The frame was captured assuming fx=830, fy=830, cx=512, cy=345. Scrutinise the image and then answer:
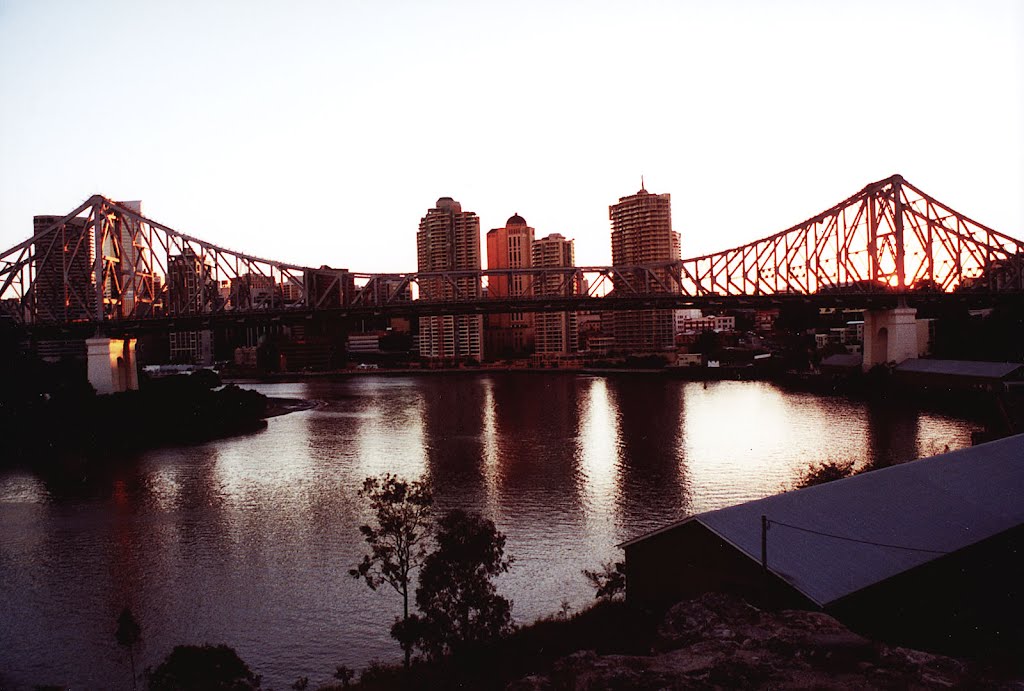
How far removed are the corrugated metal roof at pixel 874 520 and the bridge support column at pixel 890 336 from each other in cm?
2421

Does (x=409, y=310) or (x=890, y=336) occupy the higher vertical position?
(x=409, y=310)

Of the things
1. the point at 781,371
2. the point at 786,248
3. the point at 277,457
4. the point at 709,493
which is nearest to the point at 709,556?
the point at 709,493

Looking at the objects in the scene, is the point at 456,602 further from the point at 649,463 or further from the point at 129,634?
the point at 649,463

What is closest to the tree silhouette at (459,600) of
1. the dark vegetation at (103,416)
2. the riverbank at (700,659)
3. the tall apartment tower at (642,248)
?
the riverbank at (700,659)

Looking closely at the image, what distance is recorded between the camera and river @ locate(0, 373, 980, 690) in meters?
8.10

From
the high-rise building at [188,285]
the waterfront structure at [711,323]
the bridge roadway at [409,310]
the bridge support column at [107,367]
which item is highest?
the high-rise building at [188,285]

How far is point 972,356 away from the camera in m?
28.5

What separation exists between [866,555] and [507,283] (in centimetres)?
5700

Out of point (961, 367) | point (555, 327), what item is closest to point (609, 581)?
point (961, 367)

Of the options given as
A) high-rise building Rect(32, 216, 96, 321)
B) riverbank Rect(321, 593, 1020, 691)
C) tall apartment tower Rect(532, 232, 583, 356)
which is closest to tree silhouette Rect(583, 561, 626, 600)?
riverbank Rect(321, 593, 1020, 691)

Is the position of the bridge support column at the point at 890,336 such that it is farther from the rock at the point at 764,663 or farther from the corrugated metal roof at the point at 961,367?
the rock at the point at 764,663

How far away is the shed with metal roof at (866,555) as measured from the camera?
6.33 metres

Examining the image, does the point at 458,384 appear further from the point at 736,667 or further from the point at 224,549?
the point at 736,667

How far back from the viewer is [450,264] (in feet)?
231
